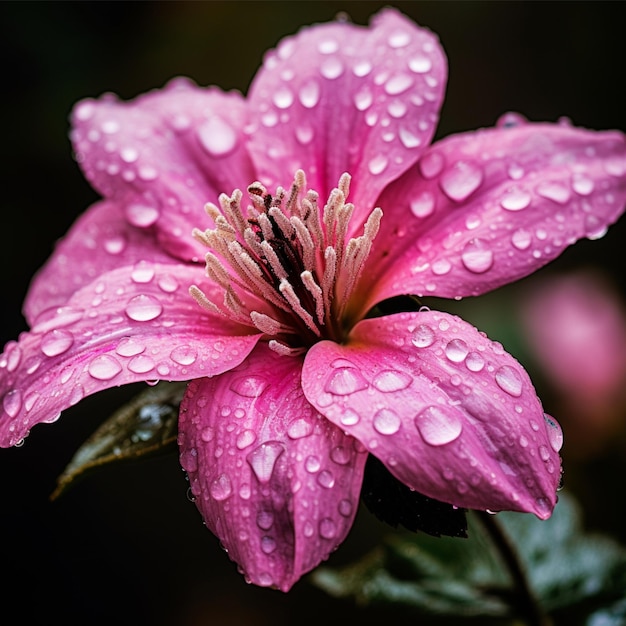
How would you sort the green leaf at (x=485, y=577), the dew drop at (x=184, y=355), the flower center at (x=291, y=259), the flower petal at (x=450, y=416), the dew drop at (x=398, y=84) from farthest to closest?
1. the green leaf at (x=485, y=577)
2. the dew drop at (x=398, y=84)
3. the flower center at (x=291, y=259)
4. the dew drop at (x=184, y=355)
5. the flower petal at (x=450, y=416)

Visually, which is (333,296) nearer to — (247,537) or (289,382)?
(289,382)

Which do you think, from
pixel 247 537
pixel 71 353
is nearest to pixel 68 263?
pixel 71 353

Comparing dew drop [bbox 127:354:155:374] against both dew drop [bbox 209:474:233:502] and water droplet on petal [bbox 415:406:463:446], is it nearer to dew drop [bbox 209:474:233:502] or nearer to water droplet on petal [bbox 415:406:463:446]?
dew drop [bbox 209:474:233:502]

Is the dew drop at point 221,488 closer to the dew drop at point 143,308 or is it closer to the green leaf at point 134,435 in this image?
the green leaf at point 134,435

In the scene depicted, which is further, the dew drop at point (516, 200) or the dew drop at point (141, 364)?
the dew drop at point (516, 200)

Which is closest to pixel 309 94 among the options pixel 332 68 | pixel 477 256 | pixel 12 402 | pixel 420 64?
pixel 332 68

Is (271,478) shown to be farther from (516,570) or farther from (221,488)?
(516,570)

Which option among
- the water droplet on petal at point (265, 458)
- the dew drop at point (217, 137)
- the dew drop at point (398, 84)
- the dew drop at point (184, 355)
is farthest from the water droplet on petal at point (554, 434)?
the dew drop at point (217, 137)
